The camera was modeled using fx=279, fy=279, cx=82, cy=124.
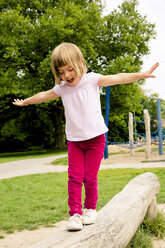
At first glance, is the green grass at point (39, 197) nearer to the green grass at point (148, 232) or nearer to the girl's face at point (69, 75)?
the green grass at point (148, 232)

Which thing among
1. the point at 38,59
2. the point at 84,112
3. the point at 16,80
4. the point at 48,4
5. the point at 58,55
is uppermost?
the point at 48,4

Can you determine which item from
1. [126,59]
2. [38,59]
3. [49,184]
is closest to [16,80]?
[38,59]

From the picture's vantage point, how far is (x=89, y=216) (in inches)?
105

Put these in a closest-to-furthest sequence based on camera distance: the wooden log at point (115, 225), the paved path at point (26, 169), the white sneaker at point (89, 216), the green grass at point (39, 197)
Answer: the wooden log at point (115, 225) < the white sneaker at point (89, 216) < the green grass at point (39, 197) < the paved path at point (26, 169)

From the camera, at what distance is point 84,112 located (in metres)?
2.70

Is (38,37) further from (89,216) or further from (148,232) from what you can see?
(89,216)

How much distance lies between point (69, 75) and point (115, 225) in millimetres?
1481

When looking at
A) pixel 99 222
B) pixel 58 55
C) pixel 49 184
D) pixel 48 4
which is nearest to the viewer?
pixel 58 55

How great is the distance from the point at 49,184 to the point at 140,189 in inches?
166

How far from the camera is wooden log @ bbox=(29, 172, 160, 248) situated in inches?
88.0

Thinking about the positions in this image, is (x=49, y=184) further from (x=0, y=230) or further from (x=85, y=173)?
(x=85, y=173)

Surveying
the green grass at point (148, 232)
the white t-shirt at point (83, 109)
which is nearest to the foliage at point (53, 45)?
the green grass at point (148, 232)

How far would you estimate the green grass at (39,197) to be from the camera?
4590 mm

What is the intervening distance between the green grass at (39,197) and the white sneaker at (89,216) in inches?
72.9
